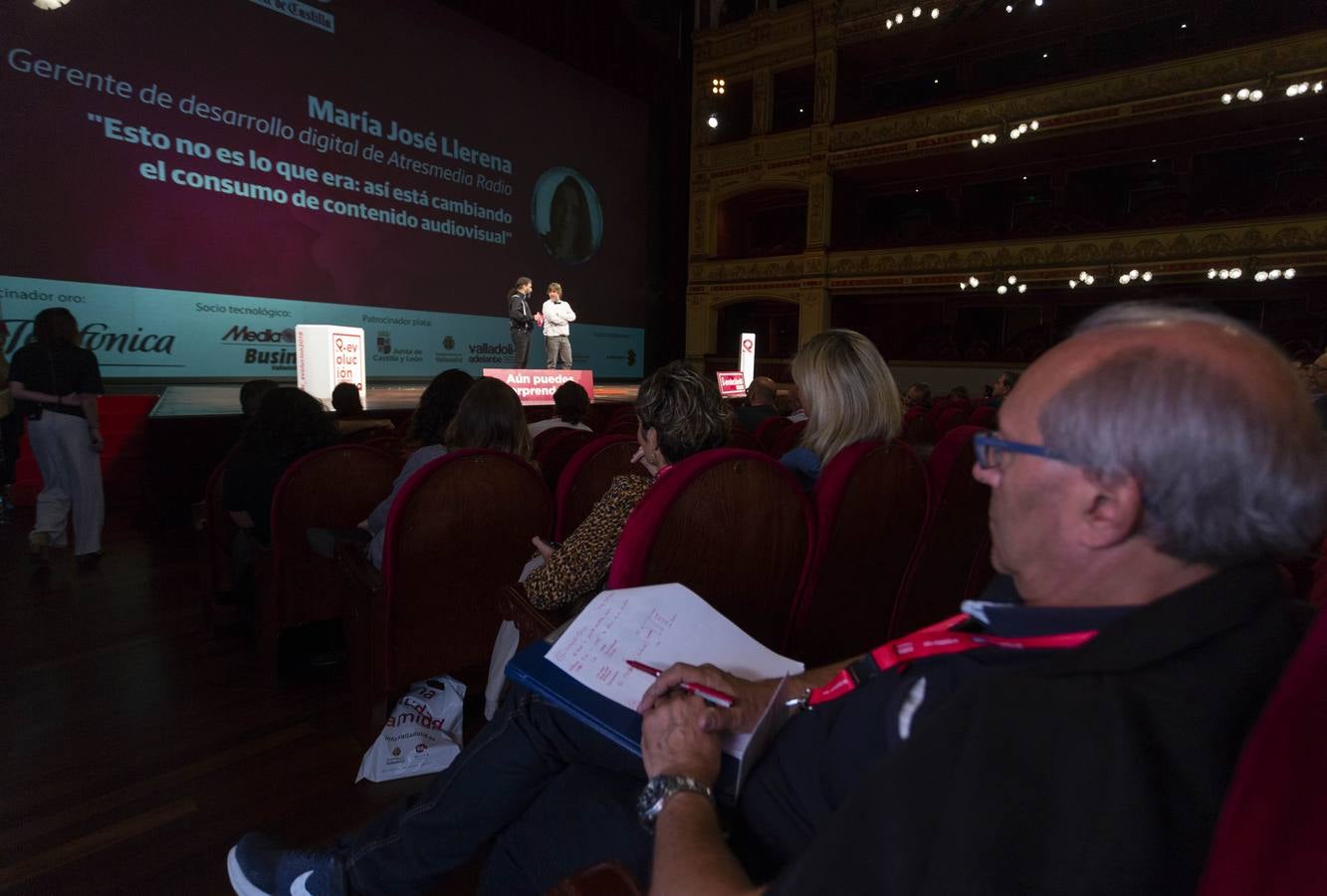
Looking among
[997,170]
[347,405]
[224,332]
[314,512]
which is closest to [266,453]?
[314,512]

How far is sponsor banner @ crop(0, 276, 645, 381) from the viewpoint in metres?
6.20

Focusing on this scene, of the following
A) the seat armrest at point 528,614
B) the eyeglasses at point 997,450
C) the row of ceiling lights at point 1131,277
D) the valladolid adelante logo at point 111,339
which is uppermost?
the row of ceiling lights at point 1131,277

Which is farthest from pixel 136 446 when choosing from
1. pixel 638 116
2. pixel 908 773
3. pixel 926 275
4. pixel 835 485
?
pixel 926 275

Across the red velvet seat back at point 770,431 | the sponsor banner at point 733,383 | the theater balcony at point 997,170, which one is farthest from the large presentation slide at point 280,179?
the red velvet seat back at point 770,431

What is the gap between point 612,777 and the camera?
1.00 metres

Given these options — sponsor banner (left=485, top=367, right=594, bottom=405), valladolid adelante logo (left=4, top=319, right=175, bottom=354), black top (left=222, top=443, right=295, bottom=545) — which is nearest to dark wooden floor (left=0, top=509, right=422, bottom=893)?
black top (left=222, top=443, right=295, bottom=545)

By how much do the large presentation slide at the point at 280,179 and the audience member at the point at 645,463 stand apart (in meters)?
6.95

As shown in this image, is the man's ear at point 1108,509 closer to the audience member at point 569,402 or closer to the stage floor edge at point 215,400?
the stage floor edge at point 215,400

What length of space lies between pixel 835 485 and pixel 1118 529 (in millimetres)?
876

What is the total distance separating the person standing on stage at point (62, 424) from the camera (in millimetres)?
3271

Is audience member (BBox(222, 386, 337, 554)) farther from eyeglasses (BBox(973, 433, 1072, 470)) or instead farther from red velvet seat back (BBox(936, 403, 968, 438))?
red velvet seat back (BBox(936, 403, 968, 438))

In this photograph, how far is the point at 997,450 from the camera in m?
0.67

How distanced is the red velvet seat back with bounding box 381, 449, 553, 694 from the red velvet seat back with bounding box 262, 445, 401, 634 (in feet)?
1.90

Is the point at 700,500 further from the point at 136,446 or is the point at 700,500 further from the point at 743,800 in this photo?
the point at 136,446
